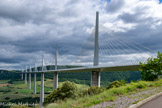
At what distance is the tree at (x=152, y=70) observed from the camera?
2378 centimetres

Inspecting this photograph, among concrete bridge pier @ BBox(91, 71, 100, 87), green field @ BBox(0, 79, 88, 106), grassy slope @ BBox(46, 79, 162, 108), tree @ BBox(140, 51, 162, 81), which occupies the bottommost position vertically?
green field @ BBox(0, 79, 88, 106)

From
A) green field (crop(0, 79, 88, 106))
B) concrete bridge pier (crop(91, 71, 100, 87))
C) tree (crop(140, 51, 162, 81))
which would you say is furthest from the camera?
green field (crop(0, 79, 88, 106))

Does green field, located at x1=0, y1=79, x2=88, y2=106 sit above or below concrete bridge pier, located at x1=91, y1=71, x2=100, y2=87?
below

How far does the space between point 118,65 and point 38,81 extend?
393 feet

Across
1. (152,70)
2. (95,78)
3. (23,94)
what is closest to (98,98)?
(152,70)

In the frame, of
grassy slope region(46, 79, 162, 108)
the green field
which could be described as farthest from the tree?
the green field

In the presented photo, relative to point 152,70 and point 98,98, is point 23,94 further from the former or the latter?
point 98,98

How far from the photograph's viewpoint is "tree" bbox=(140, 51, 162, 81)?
2378 cm

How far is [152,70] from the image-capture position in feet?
78.4

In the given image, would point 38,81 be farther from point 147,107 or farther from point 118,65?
point 147,107

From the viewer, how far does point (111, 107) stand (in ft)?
30.5

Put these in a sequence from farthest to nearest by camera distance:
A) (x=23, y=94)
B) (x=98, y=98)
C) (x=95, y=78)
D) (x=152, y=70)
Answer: (x=23, y=94) → (x=95, y=78) → (x=152, y=70) → (x=98, y=98)

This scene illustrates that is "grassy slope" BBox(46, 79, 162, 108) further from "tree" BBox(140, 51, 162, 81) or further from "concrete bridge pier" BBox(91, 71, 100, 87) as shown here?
"concrete bridge pier" BBox(91, 71, 100, 87)

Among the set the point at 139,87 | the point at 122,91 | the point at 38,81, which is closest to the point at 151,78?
the point at 139,87
